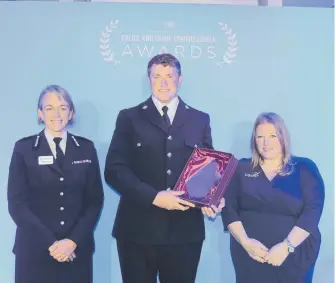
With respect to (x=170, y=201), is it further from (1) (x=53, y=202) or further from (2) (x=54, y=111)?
(2) (x=54, y=111)

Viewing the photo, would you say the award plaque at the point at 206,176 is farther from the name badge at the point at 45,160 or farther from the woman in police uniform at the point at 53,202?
the name badge at the point at 45,160

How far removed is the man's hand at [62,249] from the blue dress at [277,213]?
2.63 feet

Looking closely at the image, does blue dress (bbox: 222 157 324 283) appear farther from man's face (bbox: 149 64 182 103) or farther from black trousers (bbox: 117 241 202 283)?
man's face (bbox: 149 64 182 103)

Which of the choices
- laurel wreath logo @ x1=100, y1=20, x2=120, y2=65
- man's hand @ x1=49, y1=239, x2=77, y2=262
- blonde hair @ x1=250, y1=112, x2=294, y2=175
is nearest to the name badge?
man's hand @ x1=49, y1=239, x2=77, y2=262

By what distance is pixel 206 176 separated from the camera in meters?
2.15

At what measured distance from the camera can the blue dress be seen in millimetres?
2250

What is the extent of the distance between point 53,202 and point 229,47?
1388mm

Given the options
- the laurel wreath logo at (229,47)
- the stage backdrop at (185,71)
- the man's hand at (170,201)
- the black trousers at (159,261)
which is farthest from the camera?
the laurel wreath logo at (229,47)

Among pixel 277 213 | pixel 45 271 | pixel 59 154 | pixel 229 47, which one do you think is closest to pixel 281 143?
pixel 277 213

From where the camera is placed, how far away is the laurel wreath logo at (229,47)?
8.79 feet

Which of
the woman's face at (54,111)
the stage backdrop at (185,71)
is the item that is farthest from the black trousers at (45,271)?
the woman's face at (54,111)

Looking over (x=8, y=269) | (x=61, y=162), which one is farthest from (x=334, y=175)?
(x=8, y=269)

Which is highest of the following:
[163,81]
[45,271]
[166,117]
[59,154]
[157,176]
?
[163,81]

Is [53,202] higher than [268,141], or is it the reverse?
[268,141]
